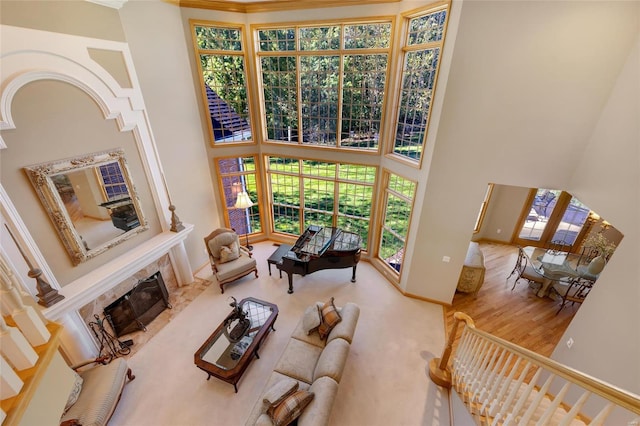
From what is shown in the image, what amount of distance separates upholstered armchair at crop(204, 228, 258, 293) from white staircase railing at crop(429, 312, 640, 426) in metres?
4.17

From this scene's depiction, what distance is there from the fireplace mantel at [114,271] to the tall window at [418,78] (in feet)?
15.9

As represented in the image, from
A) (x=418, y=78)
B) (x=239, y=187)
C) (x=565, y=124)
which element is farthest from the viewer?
(x=239, y=187)

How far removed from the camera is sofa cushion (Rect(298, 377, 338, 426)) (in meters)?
2.99

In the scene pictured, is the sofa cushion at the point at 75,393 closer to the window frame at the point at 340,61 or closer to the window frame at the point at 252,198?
the window frame at the point at 252,198

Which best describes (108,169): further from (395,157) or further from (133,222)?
(395,157)

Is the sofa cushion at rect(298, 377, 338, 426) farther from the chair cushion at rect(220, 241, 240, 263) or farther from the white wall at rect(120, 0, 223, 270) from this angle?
the white wall at rect(120, 0, 223, 270)

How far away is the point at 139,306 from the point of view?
198 inches

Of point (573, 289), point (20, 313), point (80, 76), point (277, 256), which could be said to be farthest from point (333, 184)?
point (20, 313)

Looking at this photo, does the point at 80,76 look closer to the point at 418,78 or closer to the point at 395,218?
the point at 418,78

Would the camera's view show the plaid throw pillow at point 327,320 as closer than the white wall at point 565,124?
No

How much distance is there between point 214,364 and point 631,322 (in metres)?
5.06

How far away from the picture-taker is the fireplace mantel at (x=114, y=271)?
3691 millimetres

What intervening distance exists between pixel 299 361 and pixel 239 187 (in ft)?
15.5

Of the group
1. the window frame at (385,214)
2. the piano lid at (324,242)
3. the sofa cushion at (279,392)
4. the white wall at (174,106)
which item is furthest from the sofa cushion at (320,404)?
the white wall at (174,106)
